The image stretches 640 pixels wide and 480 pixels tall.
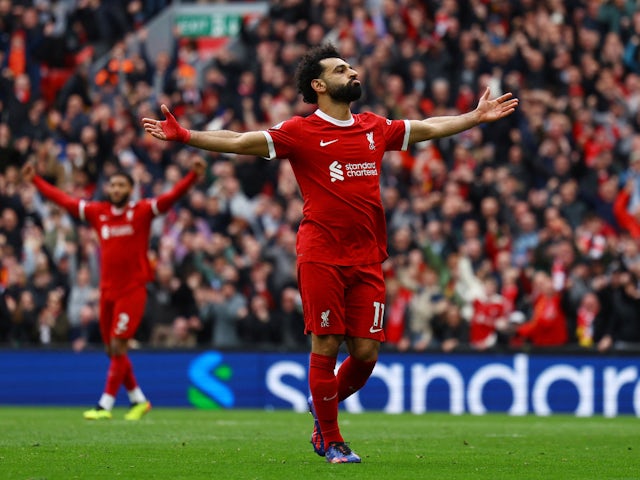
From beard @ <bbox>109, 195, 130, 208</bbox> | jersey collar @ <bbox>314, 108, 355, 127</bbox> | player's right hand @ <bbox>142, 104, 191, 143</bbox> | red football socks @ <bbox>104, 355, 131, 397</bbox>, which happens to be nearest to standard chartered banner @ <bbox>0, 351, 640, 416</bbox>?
red football socks @ <bbox>104, 355, 131, 397</bbox>

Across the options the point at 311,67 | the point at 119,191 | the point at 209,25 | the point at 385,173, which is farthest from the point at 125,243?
the point at 209,25

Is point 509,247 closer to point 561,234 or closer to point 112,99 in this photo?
point 561,234

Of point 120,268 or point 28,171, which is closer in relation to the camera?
point 28,171

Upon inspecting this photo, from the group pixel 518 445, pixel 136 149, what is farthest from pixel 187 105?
pixel 518 445

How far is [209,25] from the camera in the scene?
29.7 m

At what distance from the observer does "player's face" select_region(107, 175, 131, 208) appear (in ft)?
50.7

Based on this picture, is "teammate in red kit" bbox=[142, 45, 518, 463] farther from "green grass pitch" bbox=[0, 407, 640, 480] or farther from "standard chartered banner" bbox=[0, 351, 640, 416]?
"standard chartered banner" bbox=[0, 351, 640, 416]

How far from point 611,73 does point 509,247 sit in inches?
161

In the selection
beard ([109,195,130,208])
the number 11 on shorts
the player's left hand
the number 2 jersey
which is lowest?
the number 11 on shorts

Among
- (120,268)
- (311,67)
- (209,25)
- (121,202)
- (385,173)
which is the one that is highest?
A: (209,25)

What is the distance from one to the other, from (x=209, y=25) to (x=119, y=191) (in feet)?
48.6

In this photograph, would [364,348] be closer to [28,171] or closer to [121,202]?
[121,202]

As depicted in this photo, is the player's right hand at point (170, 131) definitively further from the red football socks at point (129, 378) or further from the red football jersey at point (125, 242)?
the red football socks at point (129, 378)

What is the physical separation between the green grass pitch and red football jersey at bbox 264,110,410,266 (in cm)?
151
